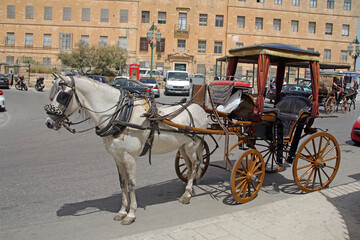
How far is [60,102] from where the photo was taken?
4266 millimetres

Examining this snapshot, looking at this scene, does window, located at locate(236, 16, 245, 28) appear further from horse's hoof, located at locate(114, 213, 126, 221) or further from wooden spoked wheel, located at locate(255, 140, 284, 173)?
horse's hoof, located at locate(114, 213, 126, 221)

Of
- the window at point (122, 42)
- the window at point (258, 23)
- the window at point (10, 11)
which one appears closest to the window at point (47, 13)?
the window at point (10, 11)

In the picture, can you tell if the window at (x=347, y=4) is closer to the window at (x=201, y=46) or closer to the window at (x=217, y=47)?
the window at (x=217, y=47)

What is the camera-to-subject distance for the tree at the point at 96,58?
37.7m

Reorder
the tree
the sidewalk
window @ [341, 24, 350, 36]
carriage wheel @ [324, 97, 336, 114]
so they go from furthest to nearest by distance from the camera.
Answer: window @ [341, 24, 350, 36] < the tree < carriage wheel @ [324, 97, 336, 114] < the sidewalk

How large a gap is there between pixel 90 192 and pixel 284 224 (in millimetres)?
3206

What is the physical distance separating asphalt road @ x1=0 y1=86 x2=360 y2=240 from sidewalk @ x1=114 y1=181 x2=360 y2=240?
0.49m

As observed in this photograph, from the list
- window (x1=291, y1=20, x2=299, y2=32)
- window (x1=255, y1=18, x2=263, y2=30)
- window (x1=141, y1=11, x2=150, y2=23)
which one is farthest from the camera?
window (x1=291, y1=20, x2=299, y2=32)

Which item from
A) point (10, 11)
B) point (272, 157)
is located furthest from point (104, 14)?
point (272, 157)

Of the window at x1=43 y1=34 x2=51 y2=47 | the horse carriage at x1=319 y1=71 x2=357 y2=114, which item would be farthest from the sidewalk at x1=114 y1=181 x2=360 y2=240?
the window at x1=43 y1=34 x2=51 y2=47

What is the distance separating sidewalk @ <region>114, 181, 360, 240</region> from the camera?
4008 millimetres

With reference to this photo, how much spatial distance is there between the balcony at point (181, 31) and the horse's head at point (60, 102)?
44829mm

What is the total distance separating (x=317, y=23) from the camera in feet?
168

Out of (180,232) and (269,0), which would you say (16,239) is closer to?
(180,232)
